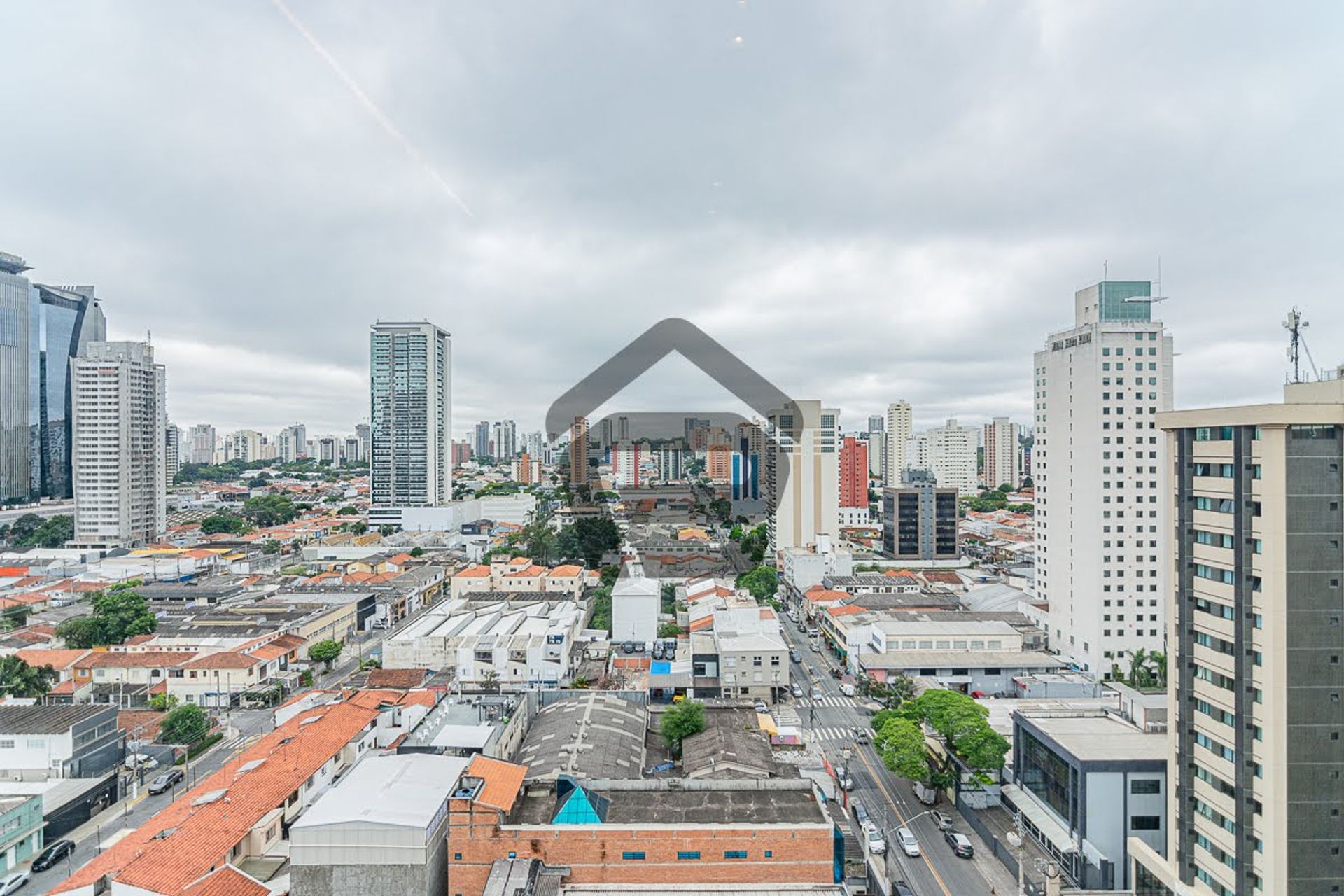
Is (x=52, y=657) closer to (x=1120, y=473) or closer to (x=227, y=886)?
(x=227, y=886)

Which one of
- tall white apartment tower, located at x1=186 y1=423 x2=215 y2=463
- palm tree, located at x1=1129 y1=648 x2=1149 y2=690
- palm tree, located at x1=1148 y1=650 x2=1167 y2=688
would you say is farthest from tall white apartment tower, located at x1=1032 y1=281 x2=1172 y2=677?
tall white apartment tower, located at x1=186 y1=423 x2=215 y2=463

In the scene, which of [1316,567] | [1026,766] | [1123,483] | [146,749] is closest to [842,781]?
[1026,766]

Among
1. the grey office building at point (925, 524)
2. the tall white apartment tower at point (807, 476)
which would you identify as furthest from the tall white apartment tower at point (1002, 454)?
the tall white apartment tower at point (807, 476)

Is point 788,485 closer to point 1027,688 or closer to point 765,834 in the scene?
point 1027,688

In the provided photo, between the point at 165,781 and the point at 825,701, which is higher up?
the point at 165,781

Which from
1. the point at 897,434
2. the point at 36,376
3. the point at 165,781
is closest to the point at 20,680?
the point at 165,781
